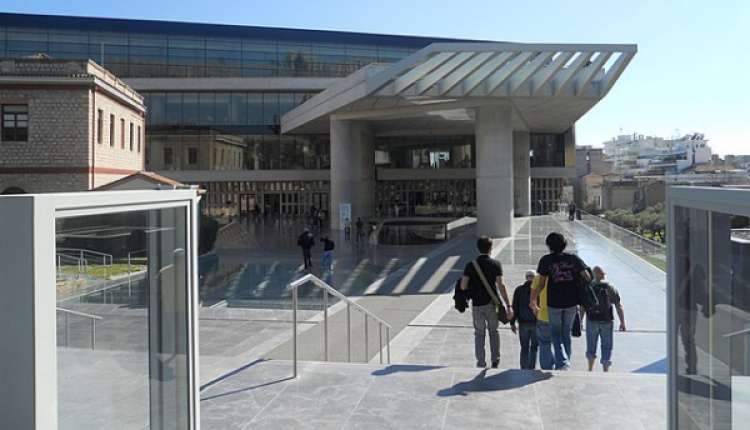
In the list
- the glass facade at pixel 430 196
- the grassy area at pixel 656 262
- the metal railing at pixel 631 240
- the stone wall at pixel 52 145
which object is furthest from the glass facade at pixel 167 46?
the grassy area at pixel 656 262

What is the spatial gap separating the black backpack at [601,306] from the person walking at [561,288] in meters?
0.97

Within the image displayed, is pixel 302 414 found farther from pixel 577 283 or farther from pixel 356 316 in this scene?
pixel 356 316

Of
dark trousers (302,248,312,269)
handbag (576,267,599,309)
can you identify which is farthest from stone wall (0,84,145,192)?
handbag (576,267,599,309)

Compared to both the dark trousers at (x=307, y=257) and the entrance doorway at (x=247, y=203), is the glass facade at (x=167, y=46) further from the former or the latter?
the dark trousers at (x=307, y=257)

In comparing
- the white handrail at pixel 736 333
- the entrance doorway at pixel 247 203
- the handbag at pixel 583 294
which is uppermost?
the entrance doorway at pixel 247 203

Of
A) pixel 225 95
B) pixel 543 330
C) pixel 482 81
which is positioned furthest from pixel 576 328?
pixel 225 95

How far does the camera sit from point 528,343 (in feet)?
25.7

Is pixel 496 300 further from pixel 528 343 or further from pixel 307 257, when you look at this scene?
pixel 307 257

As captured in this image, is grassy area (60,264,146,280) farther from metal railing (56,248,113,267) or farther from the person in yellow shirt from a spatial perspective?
the person in yellow shirt

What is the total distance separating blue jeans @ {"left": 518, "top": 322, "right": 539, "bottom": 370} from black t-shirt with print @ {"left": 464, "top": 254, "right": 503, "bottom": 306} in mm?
870

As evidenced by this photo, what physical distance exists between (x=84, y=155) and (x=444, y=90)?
1534 centimetres

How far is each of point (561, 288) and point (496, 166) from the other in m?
25.6

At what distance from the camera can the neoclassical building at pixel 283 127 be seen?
4475cm

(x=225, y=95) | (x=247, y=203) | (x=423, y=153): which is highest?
(x=225, y=95)
